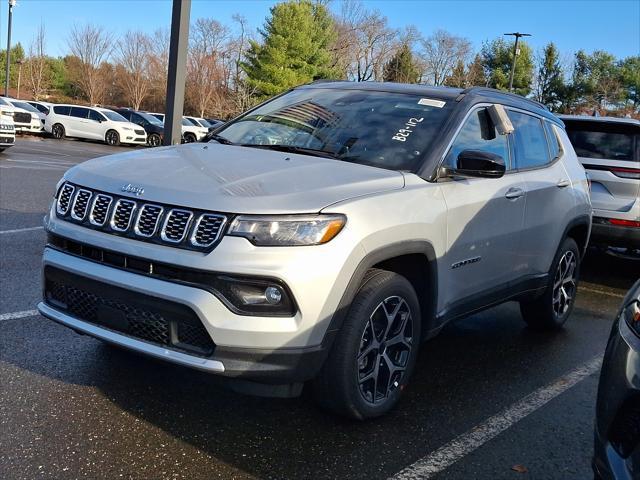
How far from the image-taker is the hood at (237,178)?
9.77 ft

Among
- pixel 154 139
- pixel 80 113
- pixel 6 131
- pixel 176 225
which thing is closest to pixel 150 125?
pixel 154 139

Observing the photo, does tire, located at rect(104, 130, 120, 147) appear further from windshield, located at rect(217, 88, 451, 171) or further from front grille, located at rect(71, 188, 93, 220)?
front grille, located at rect(71, 188, 93, 220)

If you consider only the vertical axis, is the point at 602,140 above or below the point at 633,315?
above

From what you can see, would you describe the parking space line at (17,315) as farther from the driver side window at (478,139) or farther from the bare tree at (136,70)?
the bare tree at (136,70)

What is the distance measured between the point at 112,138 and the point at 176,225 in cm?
2770

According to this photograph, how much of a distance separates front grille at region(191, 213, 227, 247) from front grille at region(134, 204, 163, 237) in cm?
22

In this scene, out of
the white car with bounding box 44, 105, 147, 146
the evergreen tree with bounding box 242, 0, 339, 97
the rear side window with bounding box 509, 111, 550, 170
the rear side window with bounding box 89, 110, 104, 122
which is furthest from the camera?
the evergreen tree with bounding box 242, 0, 339, 97

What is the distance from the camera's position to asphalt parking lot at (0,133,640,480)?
302 cm

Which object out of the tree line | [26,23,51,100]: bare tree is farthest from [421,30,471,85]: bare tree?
[26,23,51,100]: bare tree

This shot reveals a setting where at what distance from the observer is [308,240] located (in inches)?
116

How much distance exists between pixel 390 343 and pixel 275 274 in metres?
0.97

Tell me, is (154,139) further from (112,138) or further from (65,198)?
(65,198)

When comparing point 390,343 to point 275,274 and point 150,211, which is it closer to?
point 275,274

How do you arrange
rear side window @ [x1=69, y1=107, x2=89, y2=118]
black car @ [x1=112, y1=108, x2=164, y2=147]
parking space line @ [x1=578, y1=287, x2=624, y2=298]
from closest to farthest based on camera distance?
parking space line @ [x1=578, y1=287, x2=624, y2=298], rear side window @ [x1=69, y1=107, x2=89, y2=118], black car @ [x1=112, y1=108, x2=164, y2=147]
